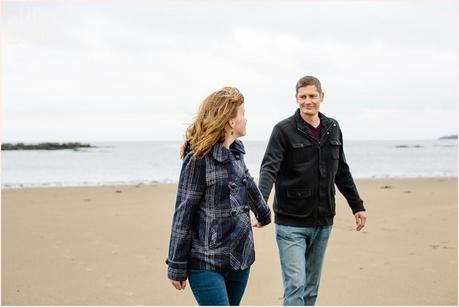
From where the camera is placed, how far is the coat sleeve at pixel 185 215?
8.29 ft

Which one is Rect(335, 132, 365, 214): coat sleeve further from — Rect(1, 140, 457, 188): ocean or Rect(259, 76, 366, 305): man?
Rect(1, 140, 457, 188): ocean

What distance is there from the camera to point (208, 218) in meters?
2.56

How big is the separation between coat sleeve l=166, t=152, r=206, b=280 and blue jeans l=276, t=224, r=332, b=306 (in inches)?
48.3

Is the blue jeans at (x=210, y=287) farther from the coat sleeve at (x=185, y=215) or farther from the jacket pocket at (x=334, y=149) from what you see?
the jacket pocket at (x=334, y=149)

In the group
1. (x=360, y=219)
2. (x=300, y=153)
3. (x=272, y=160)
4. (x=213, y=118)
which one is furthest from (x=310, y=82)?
(x=213, y=118)

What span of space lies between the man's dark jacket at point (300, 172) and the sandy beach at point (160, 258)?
1.81m

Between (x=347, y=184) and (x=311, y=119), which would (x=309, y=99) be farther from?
(x=347, y=184)

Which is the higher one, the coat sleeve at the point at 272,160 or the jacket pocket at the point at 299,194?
the coat sleeve at the point at 272,160

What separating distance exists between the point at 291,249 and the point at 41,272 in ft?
12.3

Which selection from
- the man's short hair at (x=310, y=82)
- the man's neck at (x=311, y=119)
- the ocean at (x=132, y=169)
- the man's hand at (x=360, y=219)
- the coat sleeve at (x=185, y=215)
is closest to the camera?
the coat sleeve at (x=185, y=215)

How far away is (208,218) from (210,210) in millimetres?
39

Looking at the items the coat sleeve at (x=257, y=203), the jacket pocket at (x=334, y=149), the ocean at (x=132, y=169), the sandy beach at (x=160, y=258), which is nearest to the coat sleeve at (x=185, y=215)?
the coat sleeve at (x=257, y=203)

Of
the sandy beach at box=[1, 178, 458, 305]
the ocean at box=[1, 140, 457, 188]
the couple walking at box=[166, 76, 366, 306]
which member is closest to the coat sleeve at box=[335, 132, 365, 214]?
the couple walking at box=[166, 76, 366, 306]

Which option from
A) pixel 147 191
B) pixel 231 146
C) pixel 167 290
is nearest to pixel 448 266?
pixel 167 290
